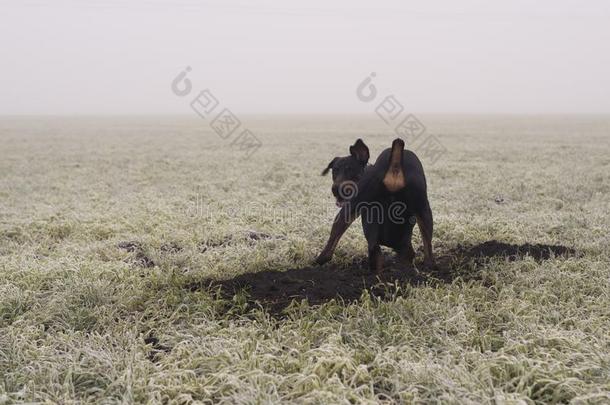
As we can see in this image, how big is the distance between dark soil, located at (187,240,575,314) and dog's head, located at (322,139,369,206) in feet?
2.92

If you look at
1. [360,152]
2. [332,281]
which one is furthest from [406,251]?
[360,152]

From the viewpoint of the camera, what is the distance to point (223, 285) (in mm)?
5215

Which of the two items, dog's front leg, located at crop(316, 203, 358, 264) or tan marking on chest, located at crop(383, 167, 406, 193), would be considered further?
dog's front leg, located at crop(316, 203, 358, 264)

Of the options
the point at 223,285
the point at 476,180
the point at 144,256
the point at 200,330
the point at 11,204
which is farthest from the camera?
the point at 476,180

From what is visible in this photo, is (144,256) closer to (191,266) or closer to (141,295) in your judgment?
(191,266)

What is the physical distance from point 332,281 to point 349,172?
1235 millimetres

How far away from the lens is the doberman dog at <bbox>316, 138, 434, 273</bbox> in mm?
4945

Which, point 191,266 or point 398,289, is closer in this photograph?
point 398,289

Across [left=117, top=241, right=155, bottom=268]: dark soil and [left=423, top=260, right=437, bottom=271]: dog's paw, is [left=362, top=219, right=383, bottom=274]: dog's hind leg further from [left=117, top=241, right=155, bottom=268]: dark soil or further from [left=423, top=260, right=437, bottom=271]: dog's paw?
[left=117, top=241, right=155, bottom=268]: dark soil

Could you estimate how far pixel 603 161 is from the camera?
18891mm

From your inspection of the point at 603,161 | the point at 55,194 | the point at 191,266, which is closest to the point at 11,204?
the point at 55,194

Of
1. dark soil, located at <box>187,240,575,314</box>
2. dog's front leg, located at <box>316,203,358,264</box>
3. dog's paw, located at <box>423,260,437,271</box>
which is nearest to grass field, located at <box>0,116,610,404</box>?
dark soil, located at <box>187,240,575,314</box>

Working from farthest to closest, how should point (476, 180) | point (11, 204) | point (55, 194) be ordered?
point (476, 180) → point (55, 194) → point (11, 204)

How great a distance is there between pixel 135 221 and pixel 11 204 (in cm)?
449
